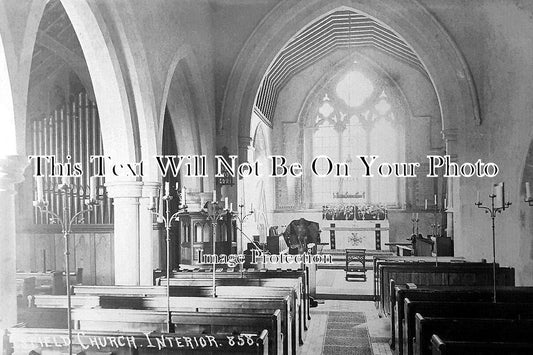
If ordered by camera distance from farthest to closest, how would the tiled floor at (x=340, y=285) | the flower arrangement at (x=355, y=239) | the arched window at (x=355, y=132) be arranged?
the arched window at (x=355, y=132) < the flower arrangement at (x=355, y=239) < the tiled floor at (x=340, y=285)

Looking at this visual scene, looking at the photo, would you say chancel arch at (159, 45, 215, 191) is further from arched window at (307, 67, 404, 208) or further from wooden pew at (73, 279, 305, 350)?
arched window at (307, 67, 404, 208)

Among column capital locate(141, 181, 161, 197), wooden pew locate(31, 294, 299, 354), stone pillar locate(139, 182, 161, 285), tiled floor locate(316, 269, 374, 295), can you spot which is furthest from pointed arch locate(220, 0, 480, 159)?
wooden pew locate(31, 294, 299, 354)

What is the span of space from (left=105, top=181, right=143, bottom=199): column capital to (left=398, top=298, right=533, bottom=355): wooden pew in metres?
4.10

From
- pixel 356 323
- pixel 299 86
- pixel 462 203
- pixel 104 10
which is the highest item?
pixel 299 86

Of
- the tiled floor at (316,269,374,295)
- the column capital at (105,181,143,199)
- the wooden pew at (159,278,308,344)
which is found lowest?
the tiled floor at (316,269,374,295)

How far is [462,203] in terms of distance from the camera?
11242 mm

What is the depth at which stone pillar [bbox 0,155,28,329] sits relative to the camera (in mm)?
4168

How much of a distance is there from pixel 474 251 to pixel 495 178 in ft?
5.12

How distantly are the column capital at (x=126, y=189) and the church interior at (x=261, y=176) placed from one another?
2cm

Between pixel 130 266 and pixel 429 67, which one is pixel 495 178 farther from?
pixel 130 266

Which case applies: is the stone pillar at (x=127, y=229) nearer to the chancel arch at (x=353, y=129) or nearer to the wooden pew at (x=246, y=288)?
the wooden pew at (x=246, y=288)

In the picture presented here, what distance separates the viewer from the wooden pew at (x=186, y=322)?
4.54 m

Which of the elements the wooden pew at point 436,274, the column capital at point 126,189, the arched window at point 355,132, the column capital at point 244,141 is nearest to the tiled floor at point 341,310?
the wooden pew at point 436,274

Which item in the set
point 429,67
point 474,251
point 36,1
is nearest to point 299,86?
point 429,67
